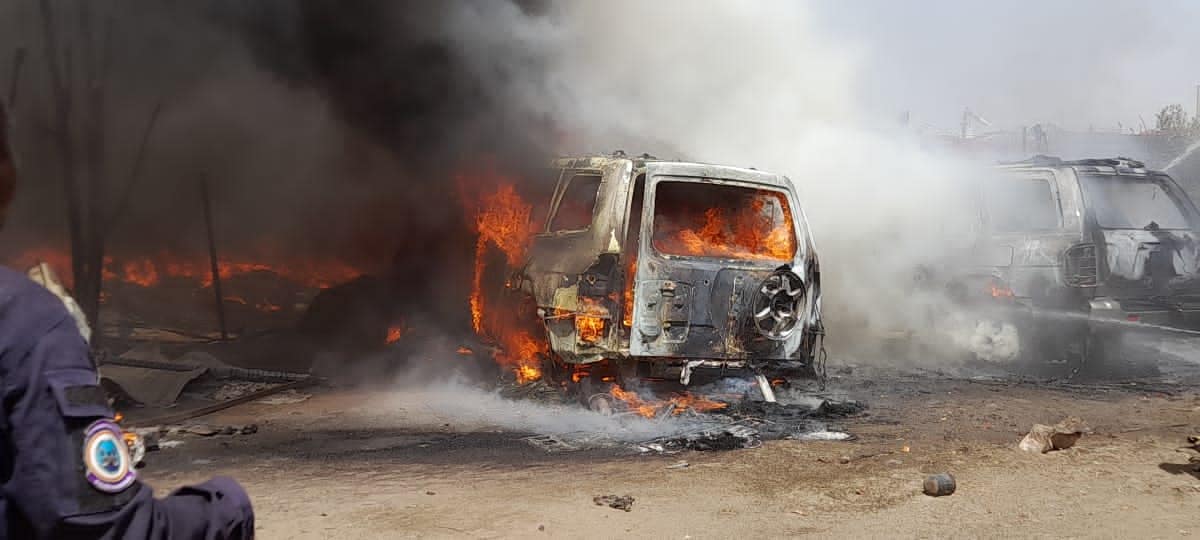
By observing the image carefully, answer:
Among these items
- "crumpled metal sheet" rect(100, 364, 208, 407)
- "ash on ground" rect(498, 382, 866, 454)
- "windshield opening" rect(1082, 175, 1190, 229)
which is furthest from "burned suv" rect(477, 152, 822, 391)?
"windshield opening" rect(1082, 175, 1190, 229)

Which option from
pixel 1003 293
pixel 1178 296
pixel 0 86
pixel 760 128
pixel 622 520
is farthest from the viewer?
pixel 760 128

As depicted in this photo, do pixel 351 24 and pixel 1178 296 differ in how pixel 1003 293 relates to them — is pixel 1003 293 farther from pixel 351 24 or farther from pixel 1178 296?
pixel 351 24

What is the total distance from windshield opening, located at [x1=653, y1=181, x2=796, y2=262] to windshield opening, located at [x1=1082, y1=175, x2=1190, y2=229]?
12.7 feet

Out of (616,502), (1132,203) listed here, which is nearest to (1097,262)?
(1132,203)

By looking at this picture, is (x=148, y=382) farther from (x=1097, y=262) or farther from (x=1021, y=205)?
(x=1021, y=205)

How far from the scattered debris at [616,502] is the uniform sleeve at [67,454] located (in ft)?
9.49

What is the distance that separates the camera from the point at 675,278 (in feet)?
18.8

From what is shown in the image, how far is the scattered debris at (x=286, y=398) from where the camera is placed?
669 centimetres

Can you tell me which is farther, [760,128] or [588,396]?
[760,128]

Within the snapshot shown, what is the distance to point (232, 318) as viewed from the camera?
9.89 metres

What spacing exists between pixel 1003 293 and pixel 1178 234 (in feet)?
5.44

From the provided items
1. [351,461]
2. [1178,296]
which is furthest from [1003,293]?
[351,461]

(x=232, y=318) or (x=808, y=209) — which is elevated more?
(x=808, y=209)

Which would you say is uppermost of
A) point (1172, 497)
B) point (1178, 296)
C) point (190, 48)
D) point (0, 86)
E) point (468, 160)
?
point (190, 48)
